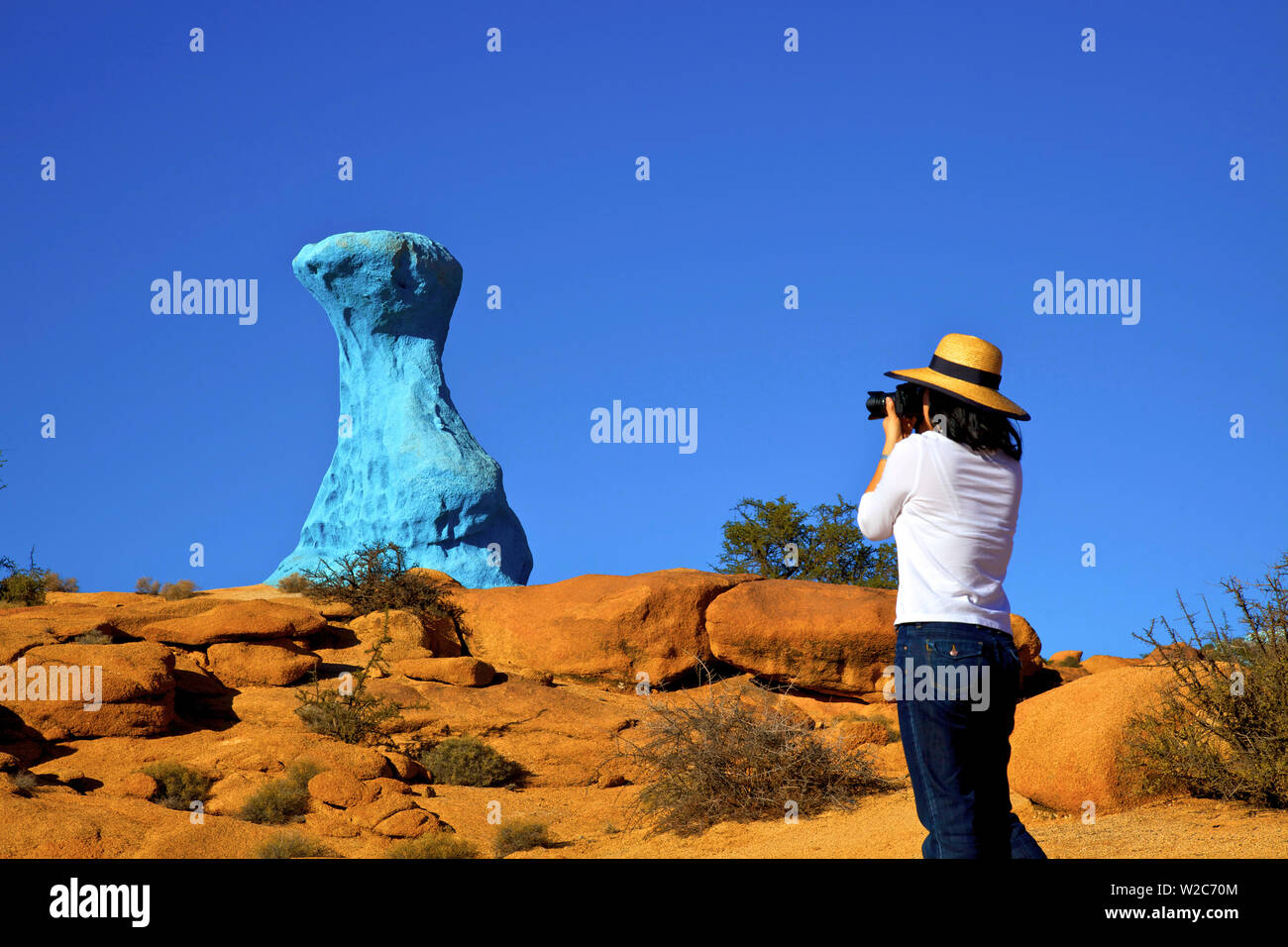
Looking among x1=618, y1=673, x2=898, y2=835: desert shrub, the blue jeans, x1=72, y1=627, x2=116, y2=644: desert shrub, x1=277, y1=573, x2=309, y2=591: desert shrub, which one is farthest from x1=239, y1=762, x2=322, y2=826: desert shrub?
x1=277, y1=573, x2=309, y2=591: desert shrub

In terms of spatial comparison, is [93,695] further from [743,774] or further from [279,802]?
[743,774]

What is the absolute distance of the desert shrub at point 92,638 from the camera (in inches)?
496

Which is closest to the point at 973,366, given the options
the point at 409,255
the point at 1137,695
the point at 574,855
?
the point at 1137,695

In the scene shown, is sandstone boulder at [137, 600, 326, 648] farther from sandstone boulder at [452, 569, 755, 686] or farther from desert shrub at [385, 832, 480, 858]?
desert shrub at [385, 832, 480, 858]

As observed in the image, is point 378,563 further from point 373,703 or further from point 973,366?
point 973,366

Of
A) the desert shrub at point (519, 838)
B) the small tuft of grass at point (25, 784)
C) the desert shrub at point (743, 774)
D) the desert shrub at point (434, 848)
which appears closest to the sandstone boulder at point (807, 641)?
the desert shrub at point (743, 774)

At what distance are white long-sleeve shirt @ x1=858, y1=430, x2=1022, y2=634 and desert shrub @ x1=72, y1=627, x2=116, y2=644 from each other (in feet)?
37.7

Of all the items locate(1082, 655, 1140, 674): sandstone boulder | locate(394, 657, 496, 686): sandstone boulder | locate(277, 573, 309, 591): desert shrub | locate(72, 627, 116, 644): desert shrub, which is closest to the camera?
locate(72, 627, 116, 644): desert shrub

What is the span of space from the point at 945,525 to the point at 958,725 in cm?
59

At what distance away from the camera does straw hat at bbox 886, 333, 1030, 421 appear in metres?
3.62

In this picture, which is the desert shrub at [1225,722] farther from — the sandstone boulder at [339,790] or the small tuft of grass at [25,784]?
the small tuft of grass at [25,784]

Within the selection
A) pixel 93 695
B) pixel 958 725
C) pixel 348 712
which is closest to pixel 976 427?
pixel 958 725

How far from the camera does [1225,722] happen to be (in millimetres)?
7512
